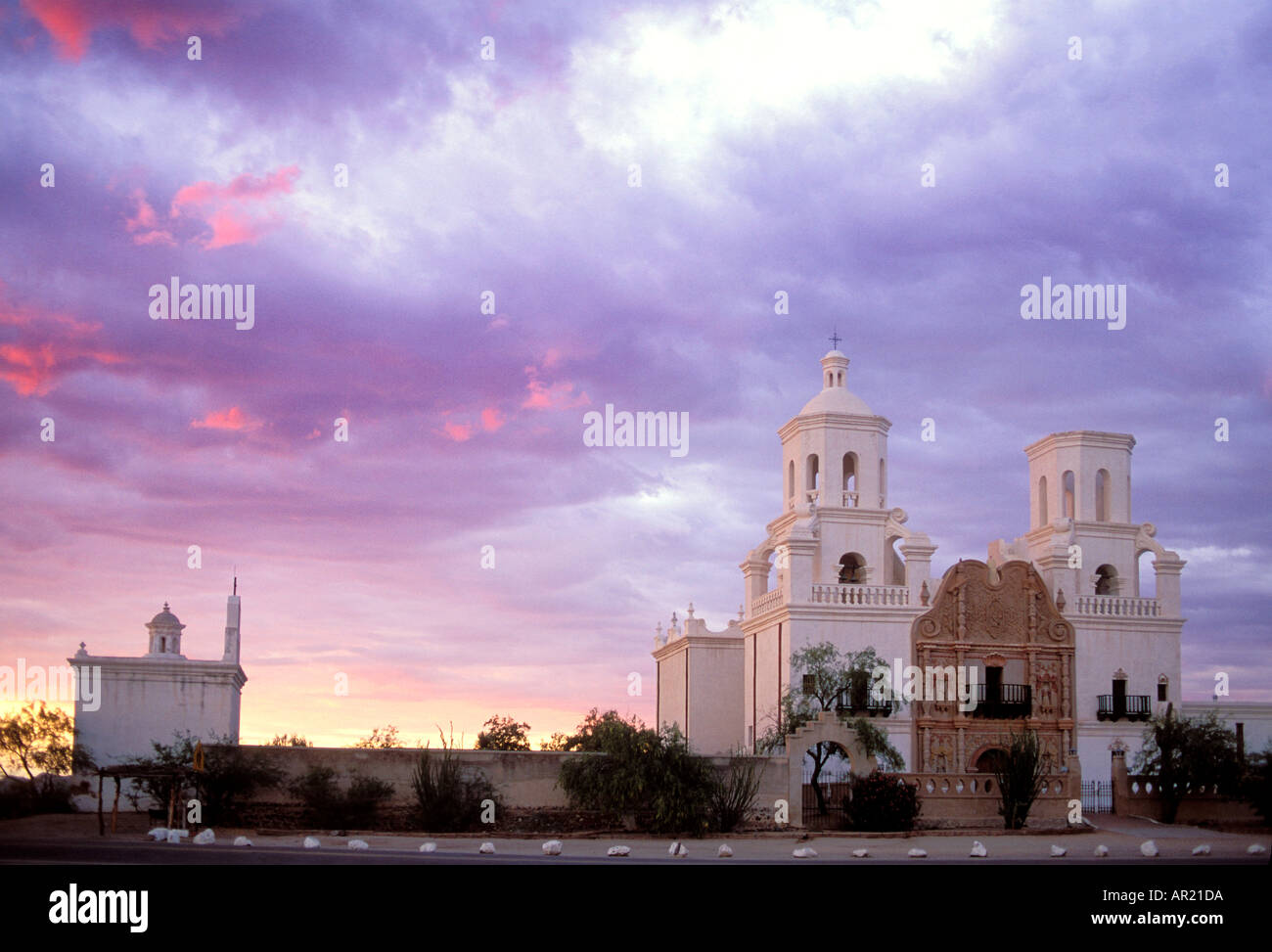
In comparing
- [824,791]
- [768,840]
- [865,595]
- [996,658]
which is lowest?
[768,840]

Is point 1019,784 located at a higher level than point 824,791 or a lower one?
higher

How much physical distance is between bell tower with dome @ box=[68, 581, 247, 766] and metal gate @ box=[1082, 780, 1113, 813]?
24327mm

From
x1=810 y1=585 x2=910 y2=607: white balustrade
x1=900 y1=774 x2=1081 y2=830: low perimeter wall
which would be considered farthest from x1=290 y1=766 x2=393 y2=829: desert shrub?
x1=810 y1=585 x2=910 y2=607: white balustrade

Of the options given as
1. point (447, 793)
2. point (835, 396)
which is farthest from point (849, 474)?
point (447, 793)

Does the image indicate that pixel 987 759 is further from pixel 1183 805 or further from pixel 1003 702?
pixel 1183 805

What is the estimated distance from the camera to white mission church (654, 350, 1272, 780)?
42250 mm

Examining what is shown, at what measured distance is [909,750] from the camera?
41375 millimetres

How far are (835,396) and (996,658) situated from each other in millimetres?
10271

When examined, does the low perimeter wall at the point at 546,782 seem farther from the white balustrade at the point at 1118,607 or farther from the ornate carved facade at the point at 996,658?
the white balustrade at the point at 1118,607

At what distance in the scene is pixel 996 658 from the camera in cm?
4291
